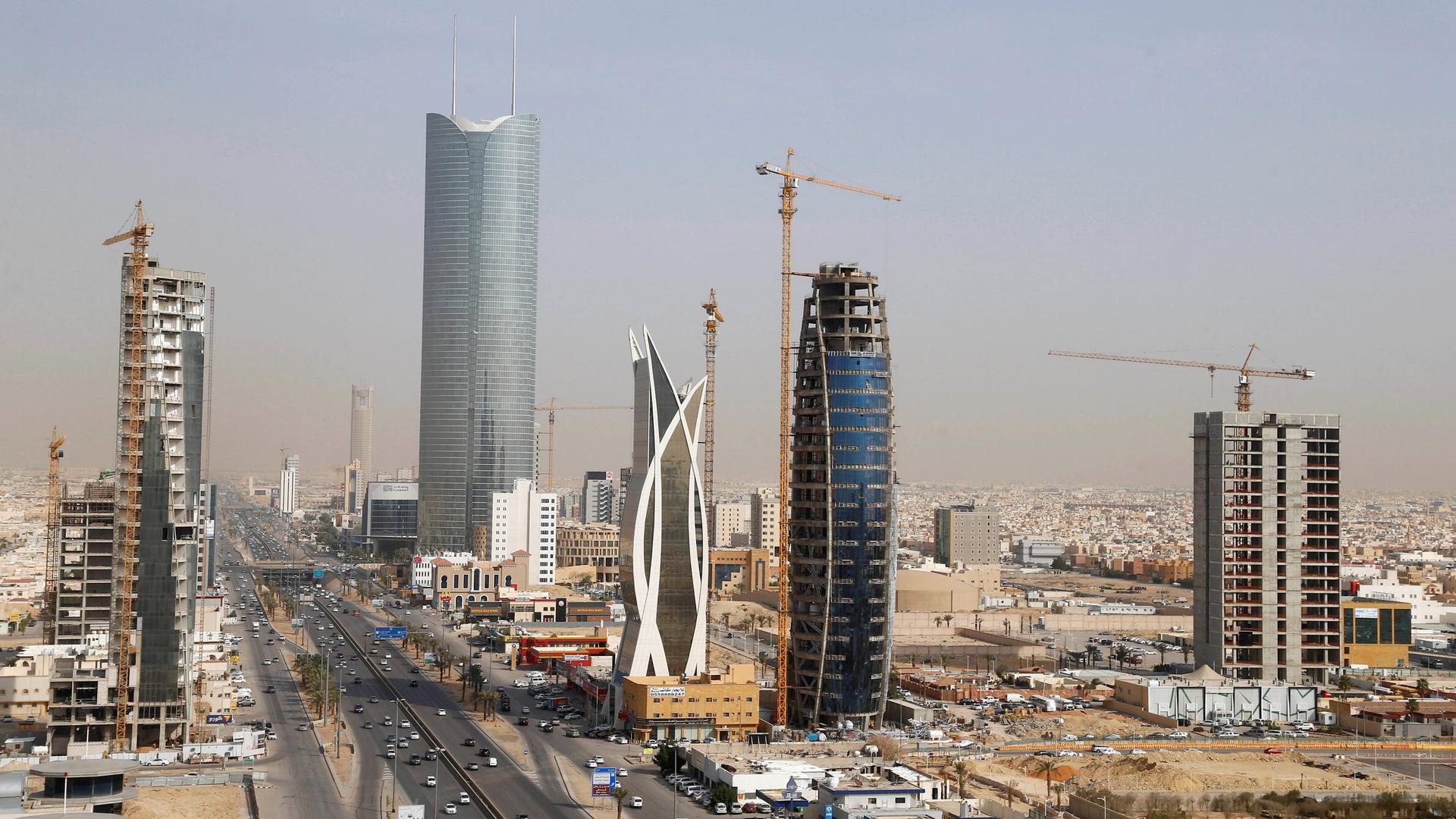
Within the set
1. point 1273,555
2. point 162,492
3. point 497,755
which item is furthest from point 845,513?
point 162,492

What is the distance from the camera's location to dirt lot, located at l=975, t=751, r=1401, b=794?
8212cm

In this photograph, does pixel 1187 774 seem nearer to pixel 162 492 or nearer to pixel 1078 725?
pixel 1078 725

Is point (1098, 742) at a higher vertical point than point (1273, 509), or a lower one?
lower

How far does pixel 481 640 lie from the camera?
15138cm

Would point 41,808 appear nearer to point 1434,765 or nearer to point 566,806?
point 566,806

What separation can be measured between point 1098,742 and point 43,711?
63506 mm

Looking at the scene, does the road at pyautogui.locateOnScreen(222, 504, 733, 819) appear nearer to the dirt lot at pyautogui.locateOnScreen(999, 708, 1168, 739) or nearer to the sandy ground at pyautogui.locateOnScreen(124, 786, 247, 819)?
the sandy ground at pyautogui.locateOnScreen(124, 786, 247, 819)

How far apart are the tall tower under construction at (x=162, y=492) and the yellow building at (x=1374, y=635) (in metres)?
90.4

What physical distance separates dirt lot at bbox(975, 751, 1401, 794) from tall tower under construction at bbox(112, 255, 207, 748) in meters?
44.6

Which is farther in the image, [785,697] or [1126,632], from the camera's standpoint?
[1126,632]

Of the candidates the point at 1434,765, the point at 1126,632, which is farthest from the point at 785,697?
the point at 1126,632

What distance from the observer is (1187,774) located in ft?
275

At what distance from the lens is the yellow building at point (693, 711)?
94.9m

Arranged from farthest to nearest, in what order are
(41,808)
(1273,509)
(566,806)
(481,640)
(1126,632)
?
(1126,632)
(481,640)
(1273,509)
(566,806)
(41,808)
